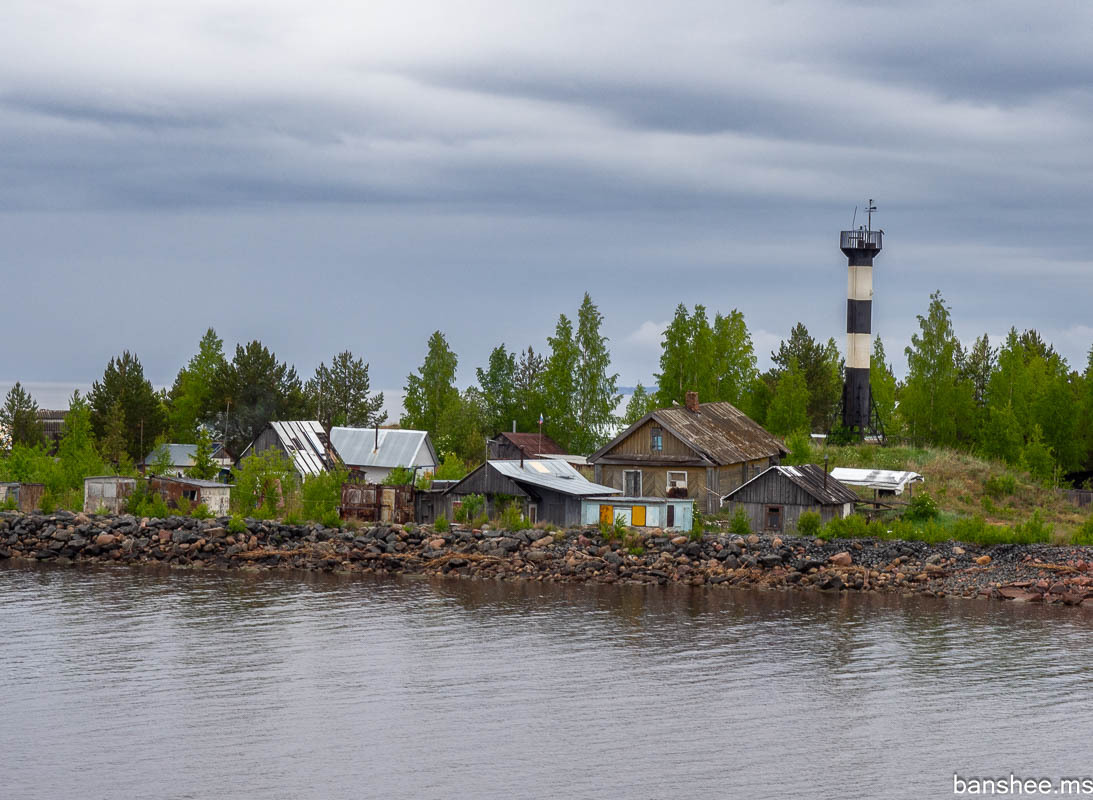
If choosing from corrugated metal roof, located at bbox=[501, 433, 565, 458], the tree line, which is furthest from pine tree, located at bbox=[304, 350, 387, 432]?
corrugated metal roof, located at bbox=[501, 433, 565, 458]

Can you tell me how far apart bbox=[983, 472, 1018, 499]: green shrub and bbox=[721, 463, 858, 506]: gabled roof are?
928 cm

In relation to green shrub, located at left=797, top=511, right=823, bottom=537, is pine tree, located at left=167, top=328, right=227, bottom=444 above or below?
above

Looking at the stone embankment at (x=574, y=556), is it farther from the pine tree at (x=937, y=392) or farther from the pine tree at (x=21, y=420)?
the pine tree at (x=21, y=420)

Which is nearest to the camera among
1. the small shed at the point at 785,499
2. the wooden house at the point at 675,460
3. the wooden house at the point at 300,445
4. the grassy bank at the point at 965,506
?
the grassy bank at the point at 965,506

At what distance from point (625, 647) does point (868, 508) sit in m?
23.4

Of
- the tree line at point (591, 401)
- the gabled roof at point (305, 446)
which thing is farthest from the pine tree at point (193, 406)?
the gabled roof at point (305, 446)

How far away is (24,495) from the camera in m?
61.8

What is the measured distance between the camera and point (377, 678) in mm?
32688

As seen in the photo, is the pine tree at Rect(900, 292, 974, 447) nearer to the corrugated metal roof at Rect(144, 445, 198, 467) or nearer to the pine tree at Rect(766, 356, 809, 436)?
the pine tree at Rect(766, 356, 809, 436)

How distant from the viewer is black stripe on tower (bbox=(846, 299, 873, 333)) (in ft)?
221

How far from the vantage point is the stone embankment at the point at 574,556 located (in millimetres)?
46719

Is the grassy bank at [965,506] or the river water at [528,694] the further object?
the grassy bank at [965,506]

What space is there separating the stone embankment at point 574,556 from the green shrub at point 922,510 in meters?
4.03

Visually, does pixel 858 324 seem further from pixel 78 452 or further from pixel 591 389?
pixel 78 452
